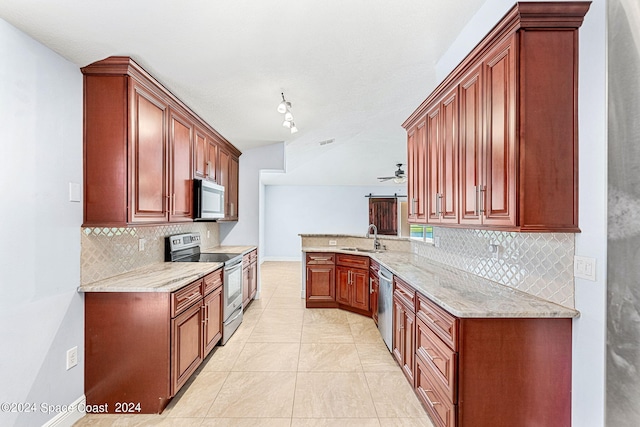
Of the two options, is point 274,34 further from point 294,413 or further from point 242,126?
point 294,413

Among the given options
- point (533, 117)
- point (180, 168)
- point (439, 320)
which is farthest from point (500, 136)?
point (180, 168)

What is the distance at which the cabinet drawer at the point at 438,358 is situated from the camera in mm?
1599

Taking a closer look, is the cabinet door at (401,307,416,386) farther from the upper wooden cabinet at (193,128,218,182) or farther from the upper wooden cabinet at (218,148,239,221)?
the upper wooden cabinet at (218,148,239,221)

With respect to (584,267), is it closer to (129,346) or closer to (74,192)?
(129,346)

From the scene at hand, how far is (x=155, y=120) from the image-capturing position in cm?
247

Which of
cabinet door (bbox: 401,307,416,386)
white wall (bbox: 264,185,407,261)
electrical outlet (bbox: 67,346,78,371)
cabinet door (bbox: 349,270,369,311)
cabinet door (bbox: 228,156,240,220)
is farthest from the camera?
white wall (bbox: 264,185,407,261)

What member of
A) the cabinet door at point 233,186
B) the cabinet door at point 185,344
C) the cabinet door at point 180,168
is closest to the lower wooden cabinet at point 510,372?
the cabinet door at point 185,344

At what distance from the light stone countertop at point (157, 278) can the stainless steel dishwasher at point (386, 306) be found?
1733 millimetres

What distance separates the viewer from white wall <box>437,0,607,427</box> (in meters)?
1.38

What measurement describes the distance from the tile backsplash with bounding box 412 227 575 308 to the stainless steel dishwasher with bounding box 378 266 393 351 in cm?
66

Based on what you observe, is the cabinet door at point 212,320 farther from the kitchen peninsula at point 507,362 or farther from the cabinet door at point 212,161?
the kitchen peninsula at point 507,362

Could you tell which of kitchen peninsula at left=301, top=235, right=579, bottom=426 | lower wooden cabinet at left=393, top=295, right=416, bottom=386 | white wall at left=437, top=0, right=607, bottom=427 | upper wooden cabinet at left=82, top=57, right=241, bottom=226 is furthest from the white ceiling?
lower wooden cabinet at left=393, top=295, right=416, bottom=386

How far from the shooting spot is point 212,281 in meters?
2.90

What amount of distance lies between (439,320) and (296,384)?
53.8 inches
